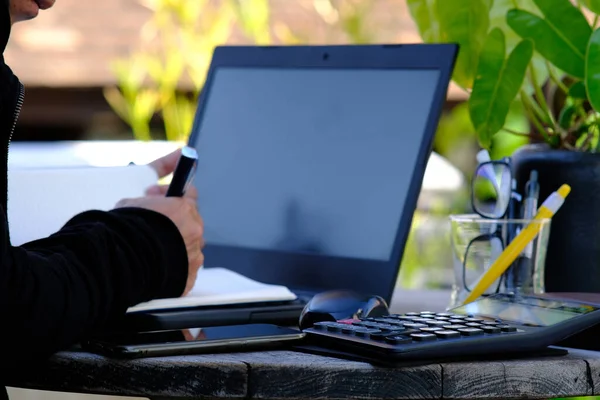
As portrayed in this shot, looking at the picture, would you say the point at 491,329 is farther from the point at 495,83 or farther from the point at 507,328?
the point at 495,83

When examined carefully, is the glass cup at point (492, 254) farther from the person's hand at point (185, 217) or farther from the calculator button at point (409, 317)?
the person's hand at point (185, 217)

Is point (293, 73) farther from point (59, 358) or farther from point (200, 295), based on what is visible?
point (59, 358)

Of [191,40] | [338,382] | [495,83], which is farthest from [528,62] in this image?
[191,40]

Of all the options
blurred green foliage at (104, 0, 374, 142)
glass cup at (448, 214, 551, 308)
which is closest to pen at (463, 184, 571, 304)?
glass cup at (448, 214, 551, 308)

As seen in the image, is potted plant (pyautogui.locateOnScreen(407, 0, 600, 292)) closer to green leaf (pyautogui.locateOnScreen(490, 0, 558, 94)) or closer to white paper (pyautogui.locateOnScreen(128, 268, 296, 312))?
green leaf (pyautogui.locateOnScreen(490, 0, 558, 94))

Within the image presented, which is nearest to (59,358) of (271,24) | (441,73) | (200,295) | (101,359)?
(101,359)

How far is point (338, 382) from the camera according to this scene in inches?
38.1

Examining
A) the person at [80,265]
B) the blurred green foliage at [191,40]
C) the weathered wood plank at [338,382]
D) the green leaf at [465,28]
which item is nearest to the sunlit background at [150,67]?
the blurred green foliage at [191,40]

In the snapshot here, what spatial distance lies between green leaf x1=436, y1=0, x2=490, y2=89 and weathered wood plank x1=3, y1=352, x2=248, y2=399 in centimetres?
67

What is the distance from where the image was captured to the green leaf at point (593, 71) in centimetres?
131

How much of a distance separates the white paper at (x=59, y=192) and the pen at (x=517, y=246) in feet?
1.45

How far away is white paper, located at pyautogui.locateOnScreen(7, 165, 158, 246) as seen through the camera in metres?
1.30

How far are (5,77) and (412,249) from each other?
112 inches

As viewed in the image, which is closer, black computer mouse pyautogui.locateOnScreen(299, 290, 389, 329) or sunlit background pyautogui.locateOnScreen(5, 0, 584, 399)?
black computer mouse pyautogui.locateOnScreen(299, 290, 389, 329)
